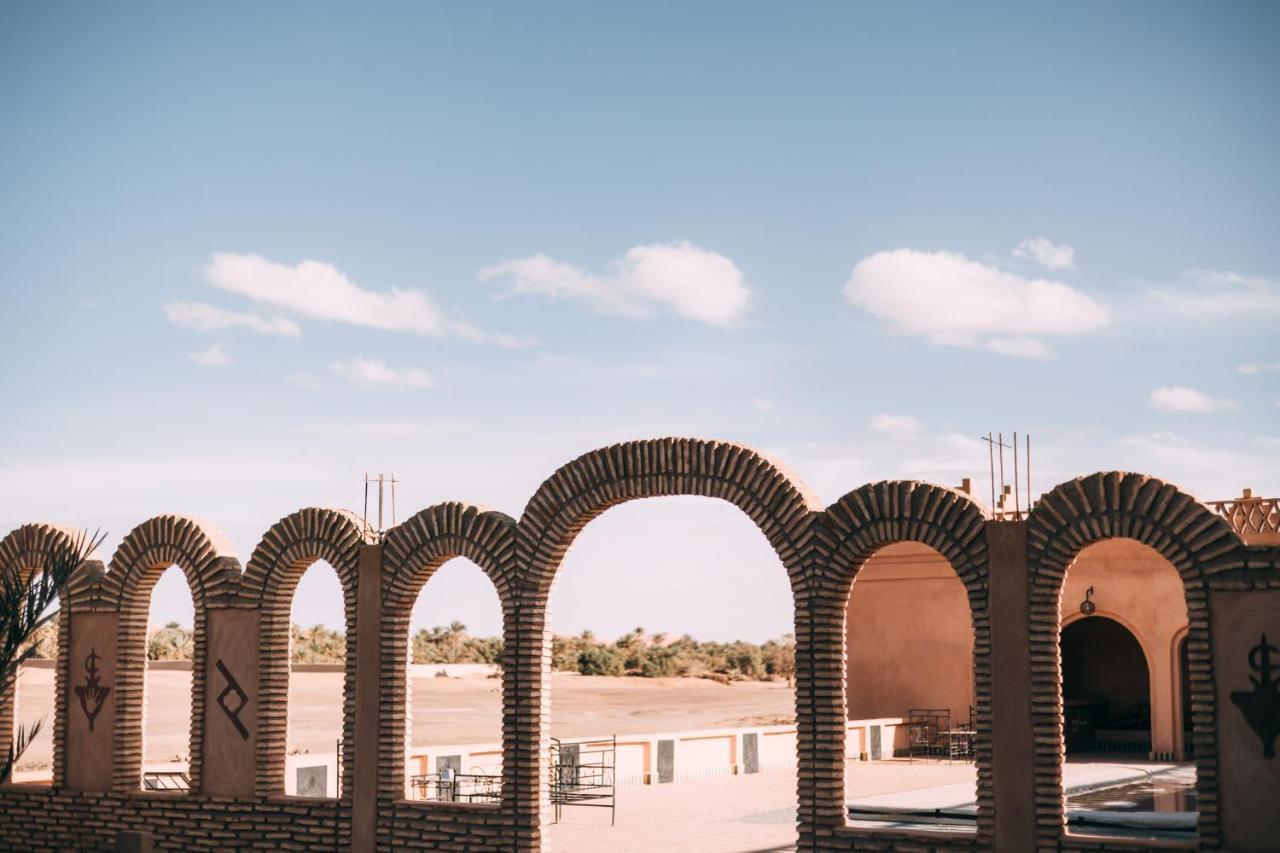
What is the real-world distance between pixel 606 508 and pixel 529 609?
1215mm

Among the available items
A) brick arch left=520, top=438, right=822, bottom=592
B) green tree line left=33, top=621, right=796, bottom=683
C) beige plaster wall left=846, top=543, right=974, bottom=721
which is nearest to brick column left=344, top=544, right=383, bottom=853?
brick arch left=520, top=438, right=822, bottom=592

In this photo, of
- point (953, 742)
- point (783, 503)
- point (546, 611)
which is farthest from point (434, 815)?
point (953, 742)

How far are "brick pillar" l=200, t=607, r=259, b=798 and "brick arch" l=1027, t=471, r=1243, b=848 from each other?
794cm

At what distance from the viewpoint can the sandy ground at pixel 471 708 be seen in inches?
1409

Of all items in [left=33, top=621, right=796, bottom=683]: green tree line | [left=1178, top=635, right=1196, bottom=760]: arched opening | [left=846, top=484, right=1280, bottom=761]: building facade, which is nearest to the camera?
[left=1178, top=635, right=1196, bottom=760]: arched opening

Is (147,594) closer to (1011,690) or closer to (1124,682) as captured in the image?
(1011,690)

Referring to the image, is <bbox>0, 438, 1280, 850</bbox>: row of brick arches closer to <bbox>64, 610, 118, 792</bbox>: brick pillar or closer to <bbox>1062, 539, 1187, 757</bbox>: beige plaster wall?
<bbox>64, 610, 118, 792</bbox>: brick pillar

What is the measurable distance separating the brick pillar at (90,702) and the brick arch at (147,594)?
187mm

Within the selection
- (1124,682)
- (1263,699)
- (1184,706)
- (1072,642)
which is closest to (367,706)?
(1263,699)

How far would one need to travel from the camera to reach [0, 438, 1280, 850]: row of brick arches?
11.0 m

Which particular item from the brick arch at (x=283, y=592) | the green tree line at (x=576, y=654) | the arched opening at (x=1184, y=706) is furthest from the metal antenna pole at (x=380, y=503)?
the green tree line at (x=576, y=654)

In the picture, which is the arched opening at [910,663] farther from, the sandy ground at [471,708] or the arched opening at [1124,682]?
the sandy ground at [471,708]

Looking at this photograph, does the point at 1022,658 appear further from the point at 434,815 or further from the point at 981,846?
the point at 434,815

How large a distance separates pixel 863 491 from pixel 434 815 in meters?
5.24
